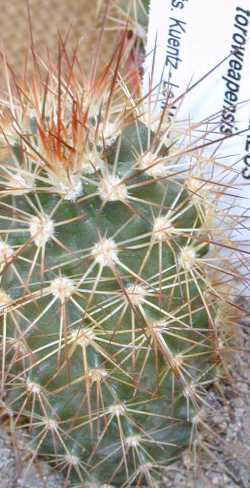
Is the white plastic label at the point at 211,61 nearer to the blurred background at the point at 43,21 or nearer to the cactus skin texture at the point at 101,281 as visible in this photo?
the cactus skin texture at the point at 101,281

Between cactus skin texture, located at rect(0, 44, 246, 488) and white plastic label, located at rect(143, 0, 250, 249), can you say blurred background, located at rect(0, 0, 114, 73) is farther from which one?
cactus skin texture, located at rect(0, 44, 246, 488)

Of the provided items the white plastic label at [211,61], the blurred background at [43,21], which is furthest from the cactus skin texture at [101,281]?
the blurred background at [43,21]

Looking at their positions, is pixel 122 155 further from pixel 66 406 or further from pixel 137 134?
pixel 66 406

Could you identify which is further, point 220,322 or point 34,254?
point 220,322

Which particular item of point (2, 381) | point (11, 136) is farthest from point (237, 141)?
point (2, 381)

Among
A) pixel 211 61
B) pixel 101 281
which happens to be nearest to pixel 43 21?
pixel 211 61
